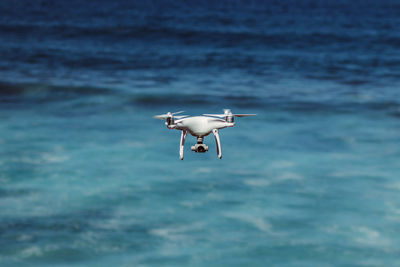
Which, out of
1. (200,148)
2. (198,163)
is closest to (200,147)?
(200,148)

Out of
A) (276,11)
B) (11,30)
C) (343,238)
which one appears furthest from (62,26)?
(343,238)

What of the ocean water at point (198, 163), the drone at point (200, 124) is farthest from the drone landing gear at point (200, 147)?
the ocean water at point (198, 163)

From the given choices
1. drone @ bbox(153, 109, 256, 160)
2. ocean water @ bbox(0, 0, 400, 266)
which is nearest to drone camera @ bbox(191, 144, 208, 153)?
drone @ bbox(153, 109, 256, 160)

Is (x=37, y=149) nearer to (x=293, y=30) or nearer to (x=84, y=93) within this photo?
(x=84, y=93)

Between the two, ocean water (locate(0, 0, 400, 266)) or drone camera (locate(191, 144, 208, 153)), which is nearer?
drone camera (locate(191, 144, 208, 153))

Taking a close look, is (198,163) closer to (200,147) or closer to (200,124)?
(200,147)

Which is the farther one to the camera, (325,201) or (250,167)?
(250,167)

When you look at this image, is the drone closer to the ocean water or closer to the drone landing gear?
the drone landing gear

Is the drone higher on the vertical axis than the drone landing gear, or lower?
higher

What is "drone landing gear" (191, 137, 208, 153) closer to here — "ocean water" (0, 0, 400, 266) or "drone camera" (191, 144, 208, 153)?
"drone camera" (191, 144, 208, 153)
